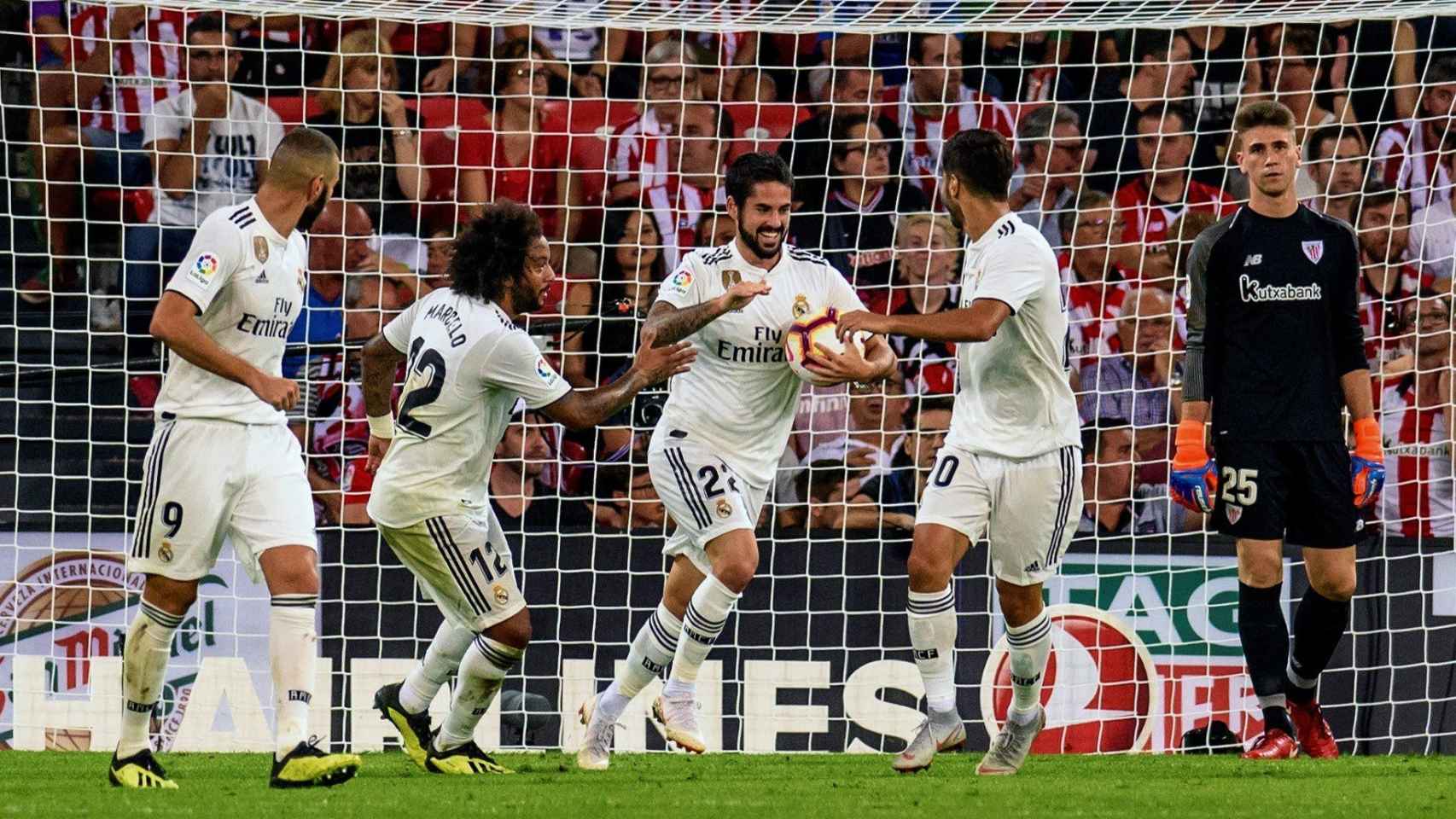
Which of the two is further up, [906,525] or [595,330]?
[595,330]

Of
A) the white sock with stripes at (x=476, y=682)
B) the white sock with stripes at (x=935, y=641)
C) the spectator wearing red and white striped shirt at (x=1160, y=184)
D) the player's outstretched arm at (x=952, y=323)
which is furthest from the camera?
the spectator wearing red and white striped shirt at (x=1160, y=184)

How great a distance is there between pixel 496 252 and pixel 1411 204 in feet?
17.8

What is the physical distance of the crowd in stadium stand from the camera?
9.59 metres

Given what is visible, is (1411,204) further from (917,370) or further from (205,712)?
(205,712)

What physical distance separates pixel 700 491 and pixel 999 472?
1.05 meters

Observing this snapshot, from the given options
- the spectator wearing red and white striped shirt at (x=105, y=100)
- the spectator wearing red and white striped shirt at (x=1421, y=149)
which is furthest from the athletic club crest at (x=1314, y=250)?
the spectator wearing red and white striped shirt at (x=105, y=100)

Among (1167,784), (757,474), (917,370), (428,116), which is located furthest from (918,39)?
(1167,784)

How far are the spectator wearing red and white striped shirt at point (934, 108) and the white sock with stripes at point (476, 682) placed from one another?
15.0 ft

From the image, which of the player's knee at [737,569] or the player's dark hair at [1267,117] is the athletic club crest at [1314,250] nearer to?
the player's dark hair at [1267,117]

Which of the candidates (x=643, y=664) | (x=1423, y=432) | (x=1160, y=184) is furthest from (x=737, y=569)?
(x=1160, y=184)

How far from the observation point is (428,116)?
33.4 feet

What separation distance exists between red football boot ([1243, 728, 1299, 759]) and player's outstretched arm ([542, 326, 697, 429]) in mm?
2406

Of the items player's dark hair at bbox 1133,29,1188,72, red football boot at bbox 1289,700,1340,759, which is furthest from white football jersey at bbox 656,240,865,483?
player's dark hair at bbox 1133,29,1188,72

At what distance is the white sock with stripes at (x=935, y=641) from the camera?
250 inches
